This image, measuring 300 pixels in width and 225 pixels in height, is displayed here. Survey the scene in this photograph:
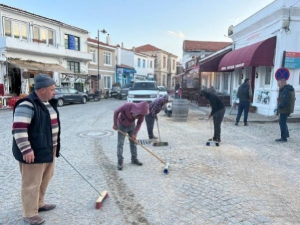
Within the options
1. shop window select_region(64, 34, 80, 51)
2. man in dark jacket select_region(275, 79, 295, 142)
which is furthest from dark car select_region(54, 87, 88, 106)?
man in dark jacket select_region(275, 79, 295, 142)

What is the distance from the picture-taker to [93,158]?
5406 millimetres

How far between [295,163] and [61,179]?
190 inches

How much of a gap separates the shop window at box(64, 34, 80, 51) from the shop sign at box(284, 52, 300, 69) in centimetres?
2018

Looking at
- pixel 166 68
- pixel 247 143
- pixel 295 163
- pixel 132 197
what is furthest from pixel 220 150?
pixel 166 68

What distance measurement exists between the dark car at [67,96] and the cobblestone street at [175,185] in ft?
36.0

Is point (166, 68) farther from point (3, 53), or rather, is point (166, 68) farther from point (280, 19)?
point (280, 19)

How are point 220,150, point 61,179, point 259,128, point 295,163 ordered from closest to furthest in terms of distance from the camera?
point 61,179 → point 295,163 → point 220,150 → point 259,128

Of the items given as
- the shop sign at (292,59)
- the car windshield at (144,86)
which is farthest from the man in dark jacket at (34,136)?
the car windshield at (144,86)

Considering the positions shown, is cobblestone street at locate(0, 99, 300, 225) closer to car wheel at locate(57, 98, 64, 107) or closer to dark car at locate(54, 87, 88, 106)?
car wheel at locate(57, 98, 64, 107)

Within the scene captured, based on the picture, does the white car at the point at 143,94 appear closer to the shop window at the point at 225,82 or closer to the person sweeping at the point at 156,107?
the shop window at the point at 225,82

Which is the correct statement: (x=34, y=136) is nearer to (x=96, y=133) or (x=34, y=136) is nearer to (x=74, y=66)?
(x=96, y=133)

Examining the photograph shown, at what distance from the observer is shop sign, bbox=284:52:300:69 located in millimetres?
10625

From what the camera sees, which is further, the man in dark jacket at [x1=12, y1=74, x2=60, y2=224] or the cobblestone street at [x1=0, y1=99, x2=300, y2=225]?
the cobblestone street at [x1=0, y1=99, x2=300, y2=225]

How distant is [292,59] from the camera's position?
1065 cm
